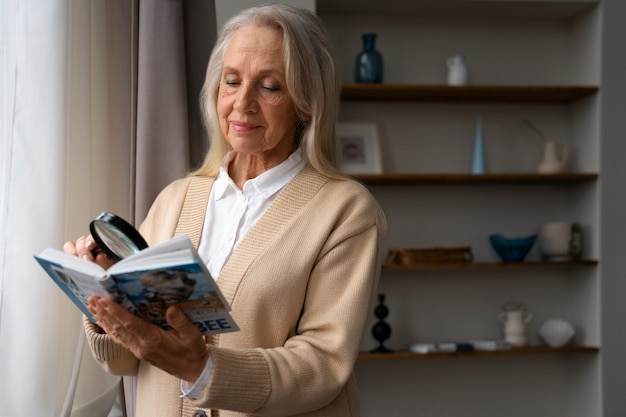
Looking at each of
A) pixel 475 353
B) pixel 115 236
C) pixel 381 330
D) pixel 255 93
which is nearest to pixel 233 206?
pixel 255 93

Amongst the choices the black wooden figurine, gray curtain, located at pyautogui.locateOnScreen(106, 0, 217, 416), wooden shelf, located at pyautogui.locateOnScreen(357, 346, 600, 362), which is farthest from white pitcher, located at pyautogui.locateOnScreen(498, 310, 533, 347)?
gray curtain, located at pyautogui.locateOnScreen(106, 0, 217, 416)

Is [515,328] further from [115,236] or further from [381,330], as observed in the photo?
[115,236]

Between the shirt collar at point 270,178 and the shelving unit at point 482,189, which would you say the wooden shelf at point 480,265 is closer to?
the shelving unit at point 482,189

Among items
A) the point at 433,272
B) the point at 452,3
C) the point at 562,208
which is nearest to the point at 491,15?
the point at 452,3

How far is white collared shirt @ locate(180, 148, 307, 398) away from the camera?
1665 mm

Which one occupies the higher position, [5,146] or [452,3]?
[452,3]

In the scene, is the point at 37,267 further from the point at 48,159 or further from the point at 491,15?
the point at 491,15

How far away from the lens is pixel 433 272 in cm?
414

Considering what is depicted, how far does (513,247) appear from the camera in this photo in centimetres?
403

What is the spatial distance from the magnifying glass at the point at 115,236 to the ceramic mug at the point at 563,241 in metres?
2.99

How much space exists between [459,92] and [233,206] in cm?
244

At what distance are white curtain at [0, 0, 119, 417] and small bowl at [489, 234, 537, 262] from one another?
8.31ft

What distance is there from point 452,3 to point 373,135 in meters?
0.72

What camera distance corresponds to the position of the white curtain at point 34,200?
5.91 ft
